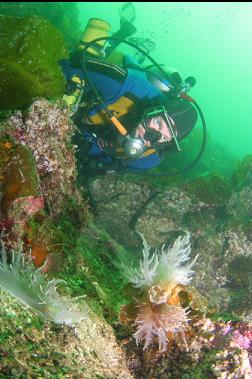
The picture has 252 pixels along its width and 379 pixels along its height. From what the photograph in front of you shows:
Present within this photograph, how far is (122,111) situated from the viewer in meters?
5.53

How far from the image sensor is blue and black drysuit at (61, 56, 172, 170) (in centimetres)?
507

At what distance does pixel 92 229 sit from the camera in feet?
14.3

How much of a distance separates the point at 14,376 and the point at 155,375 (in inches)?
55.2

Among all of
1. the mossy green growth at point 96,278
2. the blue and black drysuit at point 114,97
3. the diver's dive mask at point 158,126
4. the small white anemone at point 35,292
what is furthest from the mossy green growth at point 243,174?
the small white anemone at point 35,292

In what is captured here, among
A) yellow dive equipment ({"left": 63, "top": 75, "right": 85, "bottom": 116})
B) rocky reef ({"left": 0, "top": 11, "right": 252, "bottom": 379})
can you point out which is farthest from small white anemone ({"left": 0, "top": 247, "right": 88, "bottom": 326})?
yellow dive equipment ({"left": 63, "top": 75, "right": 85, "bottom": 116})

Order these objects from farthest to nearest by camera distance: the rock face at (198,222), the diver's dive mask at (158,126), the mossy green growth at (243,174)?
1. the mossy green growth at (243,174)
2. the rock face at (198,222)
3. the diver's dive mask at (158,126)

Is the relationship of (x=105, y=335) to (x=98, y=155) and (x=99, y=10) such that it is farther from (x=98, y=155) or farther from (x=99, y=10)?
(x=99, y=10)

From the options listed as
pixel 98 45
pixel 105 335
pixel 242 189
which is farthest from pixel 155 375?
pixel 242 189

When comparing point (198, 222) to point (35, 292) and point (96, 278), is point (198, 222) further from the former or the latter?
point (35, 292)

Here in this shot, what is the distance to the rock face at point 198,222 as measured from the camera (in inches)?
228

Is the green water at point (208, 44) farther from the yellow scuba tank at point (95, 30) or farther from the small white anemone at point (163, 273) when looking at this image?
the small white anemone at point (163, 273)

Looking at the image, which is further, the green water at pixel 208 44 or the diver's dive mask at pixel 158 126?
the green water at pixel 208 44

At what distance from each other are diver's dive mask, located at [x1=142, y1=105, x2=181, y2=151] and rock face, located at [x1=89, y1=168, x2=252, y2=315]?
1.44 metres

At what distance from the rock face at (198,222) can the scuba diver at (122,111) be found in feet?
2.53
